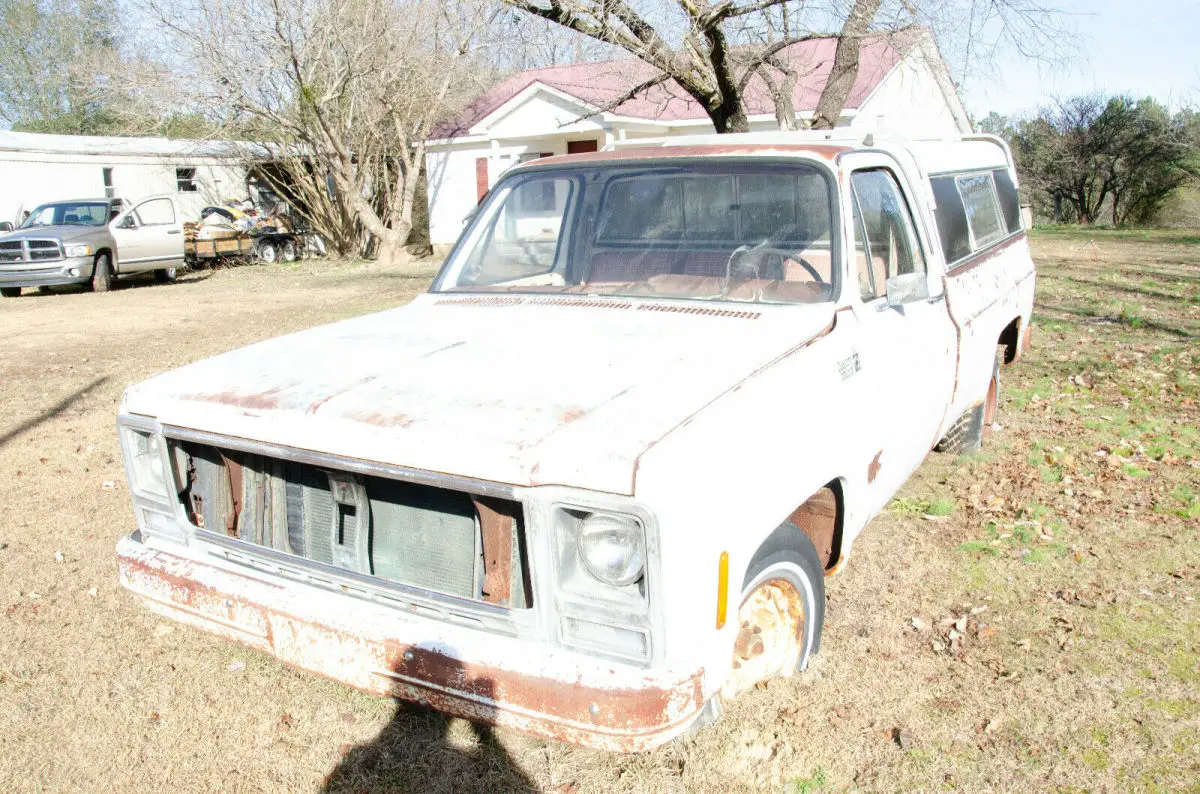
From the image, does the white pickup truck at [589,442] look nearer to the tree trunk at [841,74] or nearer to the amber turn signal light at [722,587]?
the amber turn signal light at [722,587]

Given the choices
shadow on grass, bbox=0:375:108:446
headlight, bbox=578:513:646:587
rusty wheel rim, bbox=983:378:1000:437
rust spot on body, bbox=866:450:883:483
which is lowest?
shadow on grass, bbox=0:375:108:446

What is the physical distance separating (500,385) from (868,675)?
178 cm

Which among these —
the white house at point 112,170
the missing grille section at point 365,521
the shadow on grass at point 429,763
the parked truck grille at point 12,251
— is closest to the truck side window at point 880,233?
the missing grille section at point 365,521

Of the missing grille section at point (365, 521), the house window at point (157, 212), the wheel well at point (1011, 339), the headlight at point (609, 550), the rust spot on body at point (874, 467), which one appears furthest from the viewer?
the house window at point (157, 212)

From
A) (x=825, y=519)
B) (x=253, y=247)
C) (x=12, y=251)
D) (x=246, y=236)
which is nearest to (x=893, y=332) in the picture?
(x=825, y=519)

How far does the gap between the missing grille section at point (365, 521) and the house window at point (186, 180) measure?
2540 centimetres

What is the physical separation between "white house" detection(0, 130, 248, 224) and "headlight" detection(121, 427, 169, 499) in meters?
20.5

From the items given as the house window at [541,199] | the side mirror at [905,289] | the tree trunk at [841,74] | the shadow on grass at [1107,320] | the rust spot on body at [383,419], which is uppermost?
the tree trunk at [841,74]

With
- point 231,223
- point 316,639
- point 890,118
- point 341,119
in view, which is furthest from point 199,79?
point 316,639

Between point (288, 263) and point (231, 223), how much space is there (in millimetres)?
1768

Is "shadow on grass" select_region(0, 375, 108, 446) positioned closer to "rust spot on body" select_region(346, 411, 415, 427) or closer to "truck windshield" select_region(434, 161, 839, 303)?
"truck windshield" select_region(434, 161, 839, 303)

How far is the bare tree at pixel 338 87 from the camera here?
1870cm

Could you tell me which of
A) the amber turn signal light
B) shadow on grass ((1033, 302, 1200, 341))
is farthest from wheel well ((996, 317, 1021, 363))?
the amber turn signal light

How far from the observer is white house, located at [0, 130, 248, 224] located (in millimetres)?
22078
